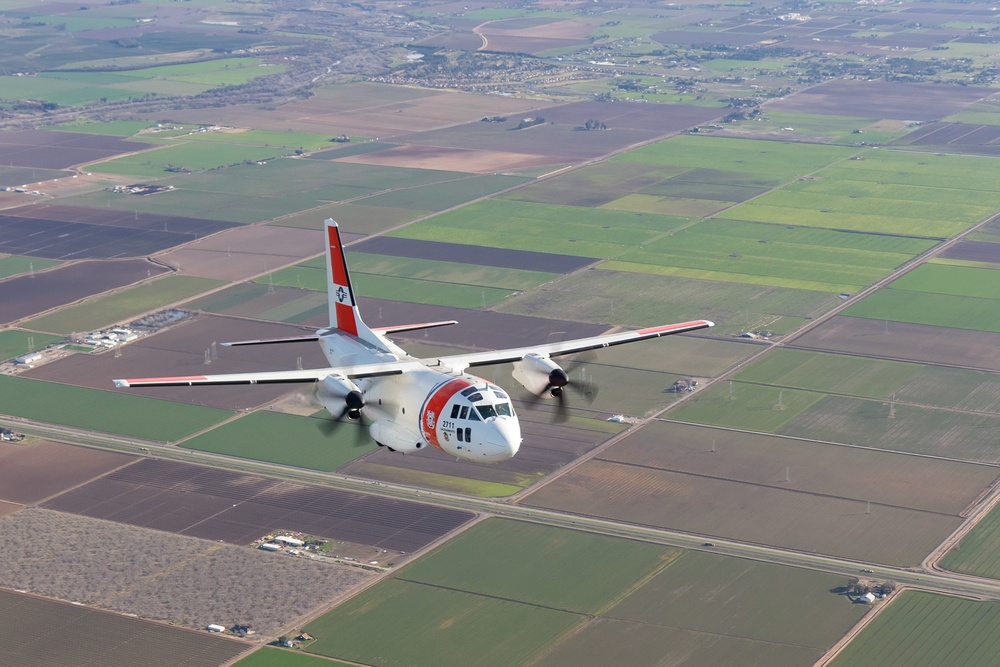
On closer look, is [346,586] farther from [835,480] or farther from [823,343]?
[823,343]

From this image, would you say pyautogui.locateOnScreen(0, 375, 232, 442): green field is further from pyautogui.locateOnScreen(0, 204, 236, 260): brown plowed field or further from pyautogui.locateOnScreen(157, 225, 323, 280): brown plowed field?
pyautogui.locateOnScreen(0, 204, 236, 260): brown plowed field

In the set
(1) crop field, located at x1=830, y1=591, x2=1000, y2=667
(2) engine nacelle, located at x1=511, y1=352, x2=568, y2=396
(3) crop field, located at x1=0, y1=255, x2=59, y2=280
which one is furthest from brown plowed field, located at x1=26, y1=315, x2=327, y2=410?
(2) engine nacelle, located at x1=511, y1=352, x2=568, y2=396

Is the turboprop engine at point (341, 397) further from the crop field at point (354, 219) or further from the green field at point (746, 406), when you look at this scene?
the crop field at point (354, 219)

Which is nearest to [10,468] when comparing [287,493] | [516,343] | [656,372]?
[287,493]

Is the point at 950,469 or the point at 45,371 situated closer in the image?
the point at 950,469

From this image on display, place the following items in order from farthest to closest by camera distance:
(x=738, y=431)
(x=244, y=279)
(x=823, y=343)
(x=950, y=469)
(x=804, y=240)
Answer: (x=804, y=240) → (x=244, y=279) → (x=823, y=343) → (x=738, y=431) → (x=950, y=469)

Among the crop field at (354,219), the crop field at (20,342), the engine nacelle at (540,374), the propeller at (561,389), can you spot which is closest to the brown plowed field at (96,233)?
the crop field at (354,219)

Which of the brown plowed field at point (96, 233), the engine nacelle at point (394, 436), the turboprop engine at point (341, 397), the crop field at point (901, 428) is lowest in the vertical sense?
the crop field at point (901, 428)
